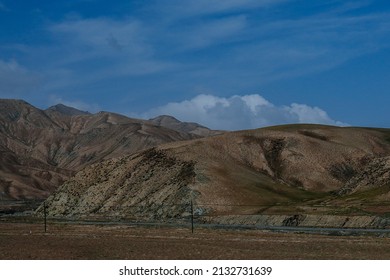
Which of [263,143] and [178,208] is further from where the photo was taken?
[263,143]

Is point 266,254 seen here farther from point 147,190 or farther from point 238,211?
point 147,190

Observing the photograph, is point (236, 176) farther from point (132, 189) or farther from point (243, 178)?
point (132, 189)

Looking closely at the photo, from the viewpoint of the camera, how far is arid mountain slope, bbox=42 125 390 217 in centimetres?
13012

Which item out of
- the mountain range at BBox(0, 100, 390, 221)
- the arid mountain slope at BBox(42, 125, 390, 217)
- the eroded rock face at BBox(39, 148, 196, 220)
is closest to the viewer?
the mountain range at BBox(0, 100, 390, 221)

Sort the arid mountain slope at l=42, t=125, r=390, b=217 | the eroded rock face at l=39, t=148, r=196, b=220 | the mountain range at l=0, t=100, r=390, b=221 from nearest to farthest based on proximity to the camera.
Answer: the mountain range at l=0, t=100, r=390, b=221, the arid mountain slope at l=42, t=125, r=390, b=217, the eroded rock face at l=39, t=148, r=196, b=220

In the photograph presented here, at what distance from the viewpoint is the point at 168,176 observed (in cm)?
14725

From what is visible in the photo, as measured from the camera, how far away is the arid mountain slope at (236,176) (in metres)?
130

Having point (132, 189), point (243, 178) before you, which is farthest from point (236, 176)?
point (132, 189)

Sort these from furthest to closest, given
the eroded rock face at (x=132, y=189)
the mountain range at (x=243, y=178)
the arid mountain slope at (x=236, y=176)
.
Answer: the eroded rock face at (x=132, y=189)
the arid mountain slope at (x=236, y=176)
the mountain range at (x=243, y=178)

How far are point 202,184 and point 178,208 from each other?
418 inches

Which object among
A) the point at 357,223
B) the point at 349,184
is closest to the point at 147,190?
the point at 349,184

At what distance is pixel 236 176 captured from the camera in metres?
146

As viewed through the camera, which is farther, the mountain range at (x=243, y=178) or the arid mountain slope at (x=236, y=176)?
the arid mountain slope at (x=236, y=176)
